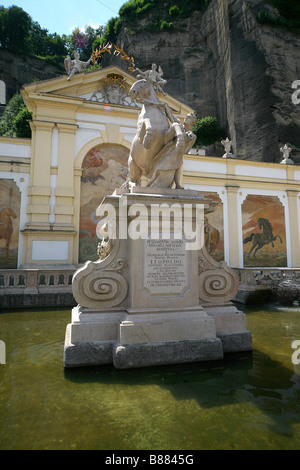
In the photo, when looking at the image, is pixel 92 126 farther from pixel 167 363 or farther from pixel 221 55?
pixel 221 55

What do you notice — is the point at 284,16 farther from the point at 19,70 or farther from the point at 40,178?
the point at 19,70

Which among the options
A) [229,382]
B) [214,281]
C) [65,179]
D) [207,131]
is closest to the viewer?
[229,382]

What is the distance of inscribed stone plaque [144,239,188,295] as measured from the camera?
11.8 feet

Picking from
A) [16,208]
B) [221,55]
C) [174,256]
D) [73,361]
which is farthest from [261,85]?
[73,361]

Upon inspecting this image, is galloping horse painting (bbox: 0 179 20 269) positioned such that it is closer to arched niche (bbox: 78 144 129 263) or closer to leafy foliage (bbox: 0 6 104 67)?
arched niche (bbox: 78 144 129 263)

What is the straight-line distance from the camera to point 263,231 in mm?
14195

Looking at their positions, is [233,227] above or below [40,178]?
below

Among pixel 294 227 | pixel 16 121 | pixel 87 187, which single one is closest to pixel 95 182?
pixel 87 187

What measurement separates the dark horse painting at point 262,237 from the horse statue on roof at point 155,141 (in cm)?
1066

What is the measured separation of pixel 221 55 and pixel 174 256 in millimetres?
30004

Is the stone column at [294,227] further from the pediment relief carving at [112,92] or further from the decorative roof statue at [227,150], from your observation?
the pediment relief carving at [112,92]

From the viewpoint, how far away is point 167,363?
3311 mm

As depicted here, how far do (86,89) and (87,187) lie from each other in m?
4.55

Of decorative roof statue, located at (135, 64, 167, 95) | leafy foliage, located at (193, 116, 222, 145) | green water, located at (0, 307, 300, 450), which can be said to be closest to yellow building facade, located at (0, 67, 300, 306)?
green water, located at (0, 307, 300, 450)
